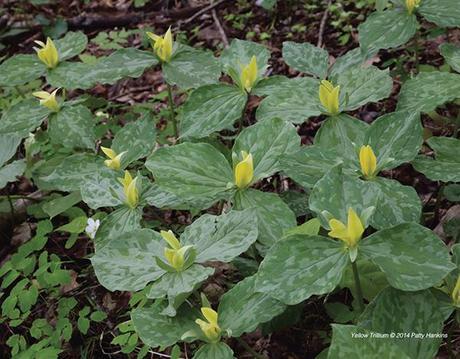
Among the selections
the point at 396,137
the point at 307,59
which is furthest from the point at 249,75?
the point at 396,137

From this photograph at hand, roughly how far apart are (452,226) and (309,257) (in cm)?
90

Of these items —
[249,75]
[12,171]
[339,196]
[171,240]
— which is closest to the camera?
[339,196]

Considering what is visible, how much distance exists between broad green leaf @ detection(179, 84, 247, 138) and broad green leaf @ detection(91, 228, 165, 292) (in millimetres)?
526

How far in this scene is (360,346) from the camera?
49.3 inches

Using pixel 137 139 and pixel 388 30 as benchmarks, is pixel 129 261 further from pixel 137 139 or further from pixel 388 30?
pixel 388 30

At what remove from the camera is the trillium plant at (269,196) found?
1425 mm

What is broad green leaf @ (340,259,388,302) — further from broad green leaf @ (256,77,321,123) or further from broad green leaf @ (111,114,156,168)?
broad green leaf @ (111,114,156,168)

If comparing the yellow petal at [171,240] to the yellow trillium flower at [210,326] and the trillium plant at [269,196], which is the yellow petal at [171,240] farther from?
the yellow trillium flower at [210,326]

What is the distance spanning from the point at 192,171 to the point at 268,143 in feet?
0.93

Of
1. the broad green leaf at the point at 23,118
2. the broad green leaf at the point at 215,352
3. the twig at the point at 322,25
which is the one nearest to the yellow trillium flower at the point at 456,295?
the broad green leaf at the point at 215,352

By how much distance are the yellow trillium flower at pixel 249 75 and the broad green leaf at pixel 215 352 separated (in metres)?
1.05

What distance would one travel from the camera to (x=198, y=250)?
1670mm

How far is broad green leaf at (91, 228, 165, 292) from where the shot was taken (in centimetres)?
159

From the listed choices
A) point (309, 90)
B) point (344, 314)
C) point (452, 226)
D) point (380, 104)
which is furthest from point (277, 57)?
point (344, 314)
